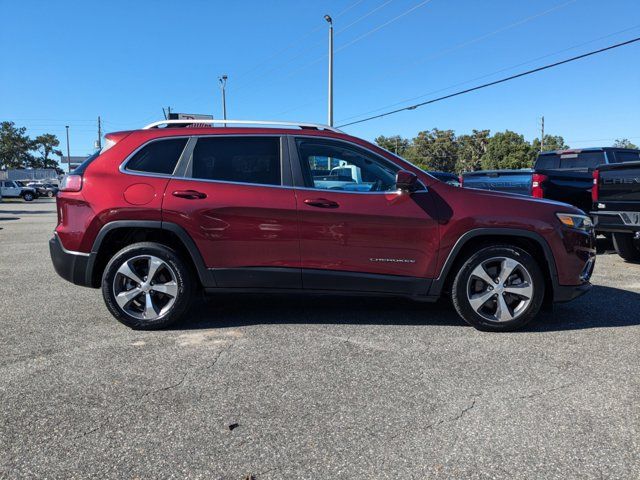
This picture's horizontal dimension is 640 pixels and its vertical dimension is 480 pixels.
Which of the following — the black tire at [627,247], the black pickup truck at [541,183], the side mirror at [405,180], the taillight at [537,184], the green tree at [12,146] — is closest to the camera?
the side mirror at [405,180]

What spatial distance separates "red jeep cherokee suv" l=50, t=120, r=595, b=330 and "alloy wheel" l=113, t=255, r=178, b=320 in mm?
10

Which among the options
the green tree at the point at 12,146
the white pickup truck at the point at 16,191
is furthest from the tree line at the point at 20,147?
the white pickup truck at the point at 16,191

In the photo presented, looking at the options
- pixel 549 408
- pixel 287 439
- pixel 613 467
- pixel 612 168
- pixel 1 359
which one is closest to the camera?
pixel 613 467

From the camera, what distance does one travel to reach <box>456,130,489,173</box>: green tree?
9194 centimetres

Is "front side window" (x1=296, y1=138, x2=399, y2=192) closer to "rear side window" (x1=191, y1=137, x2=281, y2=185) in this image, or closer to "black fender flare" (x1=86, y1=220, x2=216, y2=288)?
"rear side window" (x1=191, y1=137, x2=281, y2=185)

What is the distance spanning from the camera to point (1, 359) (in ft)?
11.8

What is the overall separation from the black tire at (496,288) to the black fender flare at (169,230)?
2.22 meters

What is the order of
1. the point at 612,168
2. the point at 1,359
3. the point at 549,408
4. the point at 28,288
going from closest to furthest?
the point at 549,408, the point at 1,359, the point at 28,288, the point at 612,168

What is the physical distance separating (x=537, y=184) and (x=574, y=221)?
16.7ft

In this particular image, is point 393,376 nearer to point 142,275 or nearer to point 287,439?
Result: point 287,439

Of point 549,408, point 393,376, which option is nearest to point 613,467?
point 549,408

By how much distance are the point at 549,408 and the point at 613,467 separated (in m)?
0.59

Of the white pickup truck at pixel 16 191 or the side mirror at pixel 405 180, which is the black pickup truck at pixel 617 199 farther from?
the white pickup truck at pixel 16 191

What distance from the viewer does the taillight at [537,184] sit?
355 inches
